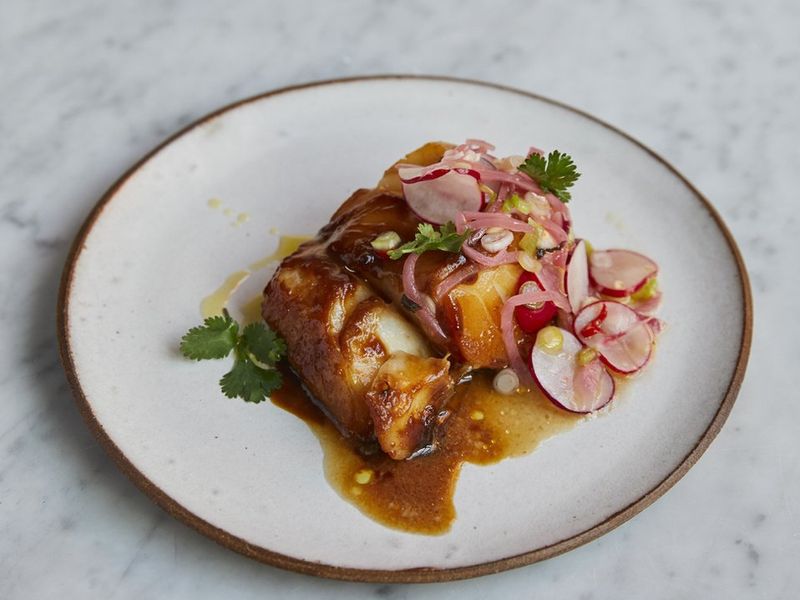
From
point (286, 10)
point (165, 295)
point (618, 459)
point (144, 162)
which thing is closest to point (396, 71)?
point (286, 10)

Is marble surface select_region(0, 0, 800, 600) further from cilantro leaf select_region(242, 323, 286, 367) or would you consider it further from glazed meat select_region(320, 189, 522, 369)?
glazed meat select_region(320, 189, 522, 369)

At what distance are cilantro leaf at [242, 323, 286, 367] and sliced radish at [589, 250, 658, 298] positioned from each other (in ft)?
4.90

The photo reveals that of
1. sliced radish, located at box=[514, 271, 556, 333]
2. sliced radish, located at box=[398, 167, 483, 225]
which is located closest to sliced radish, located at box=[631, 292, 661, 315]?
sliced radish, located at box=[514, 271, 556, 333]

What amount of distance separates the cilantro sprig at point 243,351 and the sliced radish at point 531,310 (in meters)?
1.00

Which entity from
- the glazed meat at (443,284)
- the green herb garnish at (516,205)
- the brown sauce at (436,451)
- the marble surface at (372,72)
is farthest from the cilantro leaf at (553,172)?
the marble surface at (372,72)

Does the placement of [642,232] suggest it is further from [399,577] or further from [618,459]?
[399,577]

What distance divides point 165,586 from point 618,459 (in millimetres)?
1762

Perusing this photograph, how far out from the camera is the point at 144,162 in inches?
193

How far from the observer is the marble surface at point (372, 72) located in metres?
3.71

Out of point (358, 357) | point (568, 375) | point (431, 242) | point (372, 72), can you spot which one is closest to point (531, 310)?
point (568, 375)

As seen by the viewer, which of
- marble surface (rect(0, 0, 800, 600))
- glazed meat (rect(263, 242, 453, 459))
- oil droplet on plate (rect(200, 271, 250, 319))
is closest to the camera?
marble surface (rect(0, 0, 800, 600))

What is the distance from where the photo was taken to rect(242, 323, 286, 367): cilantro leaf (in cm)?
415

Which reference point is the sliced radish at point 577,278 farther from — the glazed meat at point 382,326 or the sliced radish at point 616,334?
the glazed meat at point 382,326

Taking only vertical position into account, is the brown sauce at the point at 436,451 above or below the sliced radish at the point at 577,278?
below
